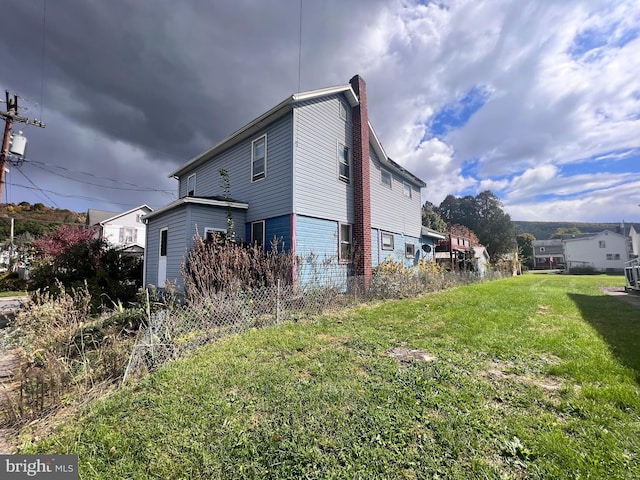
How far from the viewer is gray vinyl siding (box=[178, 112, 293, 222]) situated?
9750 mm

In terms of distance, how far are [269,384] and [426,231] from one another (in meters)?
16.4

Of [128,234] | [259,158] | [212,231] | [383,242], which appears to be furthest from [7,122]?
[128,234]

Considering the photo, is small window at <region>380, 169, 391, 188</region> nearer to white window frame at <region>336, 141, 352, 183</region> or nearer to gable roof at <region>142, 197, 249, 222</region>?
white window frame at <region>336, 141, 352, 183</region>

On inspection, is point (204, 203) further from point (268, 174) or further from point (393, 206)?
point (393, 206)

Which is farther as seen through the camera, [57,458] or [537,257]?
[537,257]

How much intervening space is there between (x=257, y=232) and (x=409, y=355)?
7756 millimetres

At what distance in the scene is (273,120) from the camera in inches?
406

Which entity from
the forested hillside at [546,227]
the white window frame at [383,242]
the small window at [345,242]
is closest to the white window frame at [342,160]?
the small window at [345,242]

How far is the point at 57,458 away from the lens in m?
2.33

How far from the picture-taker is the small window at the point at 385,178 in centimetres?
1418

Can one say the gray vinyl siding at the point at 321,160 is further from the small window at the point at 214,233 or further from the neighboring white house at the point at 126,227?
the neighboring white house at the point at 126,227

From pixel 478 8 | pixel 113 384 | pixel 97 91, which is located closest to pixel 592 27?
pixel 478 8

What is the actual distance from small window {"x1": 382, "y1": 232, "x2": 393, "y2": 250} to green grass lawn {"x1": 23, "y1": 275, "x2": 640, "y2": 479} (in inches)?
352

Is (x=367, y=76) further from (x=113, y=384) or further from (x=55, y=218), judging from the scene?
(x=55, y=218)
